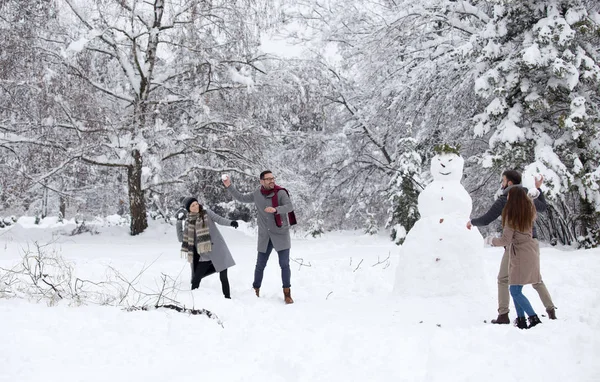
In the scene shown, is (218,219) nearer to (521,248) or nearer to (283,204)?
(283,204)

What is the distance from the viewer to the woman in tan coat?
15.5ft

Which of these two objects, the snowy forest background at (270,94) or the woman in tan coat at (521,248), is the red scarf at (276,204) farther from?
the snowy forest background at (270,94)

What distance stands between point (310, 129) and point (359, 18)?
3864 mm

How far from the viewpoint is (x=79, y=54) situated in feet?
35.5

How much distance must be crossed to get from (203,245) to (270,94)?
747 cm

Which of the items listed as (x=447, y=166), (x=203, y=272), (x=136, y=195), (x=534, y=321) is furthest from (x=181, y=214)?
(x=136, y=195)

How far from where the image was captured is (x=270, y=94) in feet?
42.5

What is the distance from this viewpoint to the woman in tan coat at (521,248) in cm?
473

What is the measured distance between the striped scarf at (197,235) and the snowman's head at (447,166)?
3100 millimetres

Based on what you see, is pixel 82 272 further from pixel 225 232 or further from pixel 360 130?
pixel 360 130

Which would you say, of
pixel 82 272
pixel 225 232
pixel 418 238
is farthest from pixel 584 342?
pixel 225 232

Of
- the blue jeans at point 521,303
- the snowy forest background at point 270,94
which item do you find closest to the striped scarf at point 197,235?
the blue jeans at point 521,303

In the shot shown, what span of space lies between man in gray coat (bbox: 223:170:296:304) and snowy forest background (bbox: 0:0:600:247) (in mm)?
5520

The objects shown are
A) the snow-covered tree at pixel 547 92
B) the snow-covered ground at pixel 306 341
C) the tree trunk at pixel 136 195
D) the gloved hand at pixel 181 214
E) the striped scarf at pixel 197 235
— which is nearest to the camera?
the snow-covered ground at pixel 306 341
